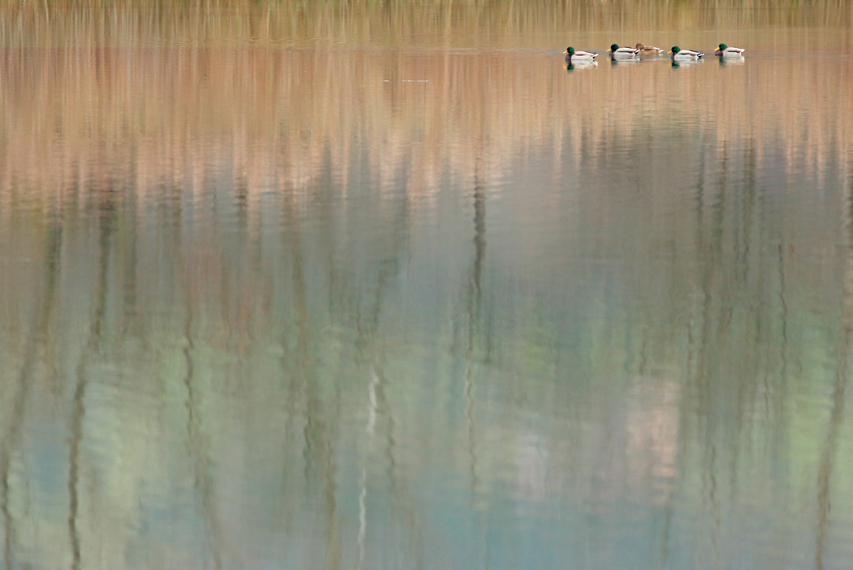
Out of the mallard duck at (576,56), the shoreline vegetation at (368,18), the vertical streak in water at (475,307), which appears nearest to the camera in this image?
the vertical streak in water at (475,307)

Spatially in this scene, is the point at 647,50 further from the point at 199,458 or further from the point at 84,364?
the point at 199,458

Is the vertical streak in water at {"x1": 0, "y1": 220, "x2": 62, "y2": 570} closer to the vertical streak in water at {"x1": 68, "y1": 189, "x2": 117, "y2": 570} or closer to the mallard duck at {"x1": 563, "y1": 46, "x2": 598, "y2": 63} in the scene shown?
the vertical streak in water at {"x1": 68, "y1": 189, "x2": 117, "y2": 570}

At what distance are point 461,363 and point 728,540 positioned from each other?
2.19 meters

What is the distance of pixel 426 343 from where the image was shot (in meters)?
7.12

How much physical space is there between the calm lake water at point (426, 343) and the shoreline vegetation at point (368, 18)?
12.6 meters

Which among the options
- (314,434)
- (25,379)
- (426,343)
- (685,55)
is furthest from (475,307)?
(685,55)

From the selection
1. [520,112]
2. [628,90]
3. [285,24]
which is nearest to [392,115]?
[520,112]

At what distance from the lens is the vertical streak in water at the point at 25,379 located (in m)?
5.08

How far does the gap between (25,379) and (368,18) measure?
26554mm

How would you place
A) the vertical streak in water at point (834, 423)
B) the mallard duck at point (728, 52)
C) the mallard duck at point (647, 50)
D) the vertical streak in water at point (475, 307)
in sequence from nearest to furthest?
the vertical streak in water at point (834, 423), the vertical streak in water at point (475, 307), the mallard duck at point (728, 52), the mallard duck at point (647, 50)

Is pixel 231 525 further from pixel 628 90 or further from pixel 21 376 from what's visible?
pixel 628 90

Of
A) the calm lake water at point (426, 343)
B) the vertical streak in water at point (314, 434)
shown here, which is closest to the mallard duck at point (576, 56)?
the calm lake water at point (426, 343)

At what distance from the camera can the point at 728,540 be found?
491 centimetres

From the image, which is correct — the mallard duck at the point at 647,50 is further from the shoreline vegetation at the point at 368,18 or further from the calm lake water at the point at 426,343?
the calm lake water at the point at 426,343
